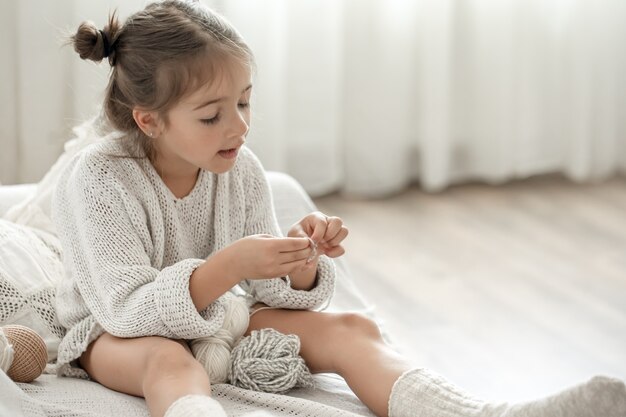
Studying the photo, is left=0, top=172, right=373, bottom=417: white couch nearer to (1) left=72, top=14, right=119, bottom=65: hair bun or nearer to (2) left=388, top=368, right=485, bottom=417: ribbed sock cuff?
(2) left=388, top=368, right=485, bottom=417: ribbed sock cuff

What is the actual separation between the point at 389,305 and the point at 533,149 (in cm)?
115

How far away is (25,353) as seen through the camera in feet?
4.82

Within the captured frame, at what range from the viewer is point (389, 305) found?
2438mm

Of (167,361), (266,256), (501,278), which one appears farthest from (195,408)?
(501,278)

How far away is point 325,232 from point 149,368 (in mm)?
314

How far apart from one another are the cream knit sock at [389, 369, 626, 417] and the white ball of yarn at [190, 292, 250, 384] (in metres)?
0.26

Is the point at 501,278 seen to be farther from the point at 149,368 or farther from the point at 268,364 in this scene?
the point at 149,368

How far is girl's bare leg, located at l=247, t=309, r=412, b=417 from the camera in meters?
1.45

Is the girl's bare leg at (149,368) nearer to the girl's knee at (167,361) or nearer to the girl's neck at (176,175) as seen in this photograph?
the girl's knee at (167,361)

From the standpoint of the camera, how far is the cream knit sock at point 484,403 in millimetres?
1235

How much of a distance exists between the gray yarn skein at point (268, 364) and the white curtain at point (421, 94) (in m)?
1.37

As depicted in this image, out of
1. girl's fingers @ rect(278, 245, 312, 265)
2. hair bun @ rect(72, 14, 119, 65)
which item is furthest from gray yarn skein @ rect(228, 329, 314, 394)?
hair bun @ rect(72, 14, 119, 65)

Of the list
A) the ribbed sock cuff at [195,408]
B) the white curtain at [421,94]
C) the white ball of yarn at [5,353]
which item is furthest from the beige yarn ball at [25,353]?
the white curtain at [421,94]

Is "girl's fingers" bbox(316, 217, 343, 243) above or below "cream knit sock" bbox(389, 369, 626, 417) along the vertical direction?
above
